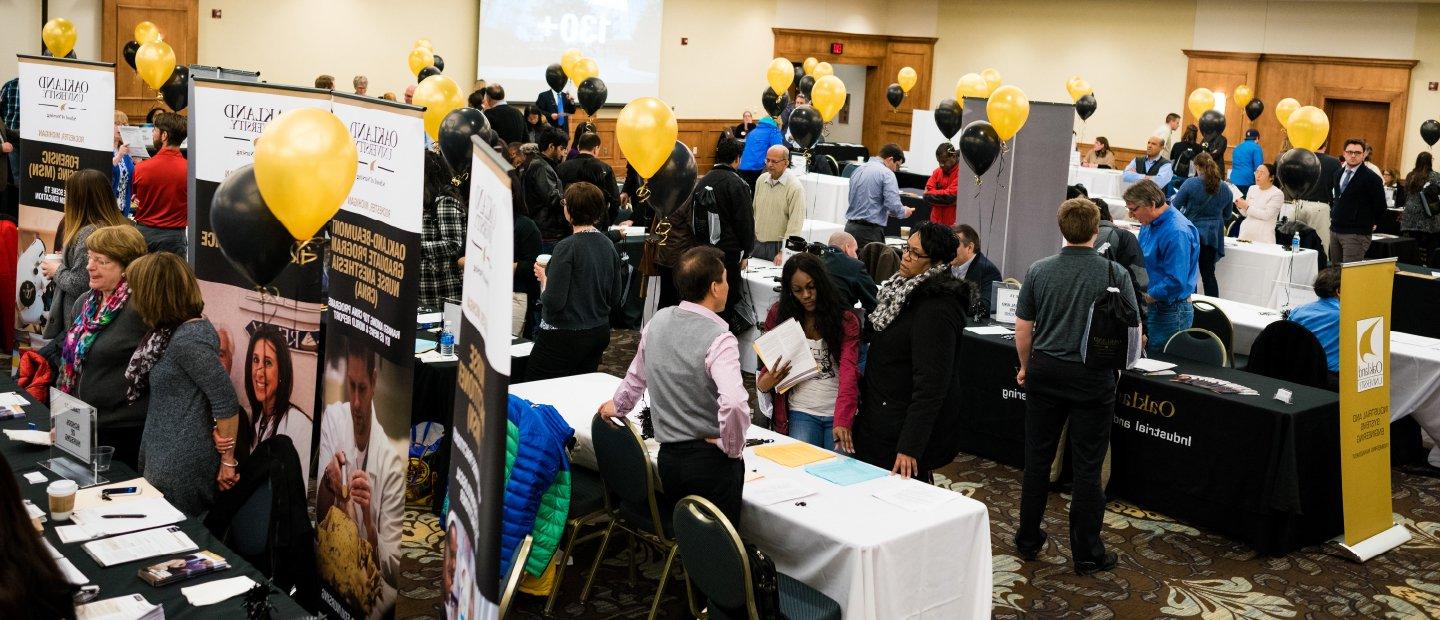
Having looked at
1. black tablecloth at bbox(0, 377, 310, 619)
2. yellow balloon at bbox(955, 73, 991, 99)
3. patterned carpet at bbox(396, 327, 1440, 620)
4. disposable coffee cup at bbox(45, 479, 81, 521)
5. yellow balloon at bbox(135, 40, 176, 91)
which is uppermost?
yellow balloon at bbox(955, 73, 991, 99)

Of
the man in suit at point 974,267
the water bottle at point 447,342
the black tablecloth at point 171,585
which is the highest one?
the man in suit at point 974,267

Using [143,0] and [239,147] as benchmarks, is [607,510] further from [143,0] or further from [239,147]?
[143,0]

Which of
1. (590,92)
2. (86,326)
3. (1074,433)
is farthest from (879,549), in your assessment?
(590,92)

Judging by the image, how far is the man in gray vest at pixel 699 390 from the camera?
354 cm

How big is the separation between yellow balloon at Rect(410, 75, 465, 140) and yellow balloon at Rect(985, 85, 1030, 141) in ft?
10.1

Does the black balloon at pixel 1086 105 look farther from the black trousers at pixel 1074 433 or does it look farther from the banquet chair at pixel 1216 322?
the black trousers at pixel 1074 433

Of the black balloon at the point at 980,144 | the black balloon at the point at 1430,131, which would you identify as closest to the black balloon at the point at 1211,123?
the black balloon at the point at 1430,131

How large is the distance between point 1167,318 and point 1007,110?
155cm

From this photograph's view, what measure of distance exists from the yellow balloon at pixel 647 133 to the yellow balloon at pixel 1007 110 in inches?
83.5

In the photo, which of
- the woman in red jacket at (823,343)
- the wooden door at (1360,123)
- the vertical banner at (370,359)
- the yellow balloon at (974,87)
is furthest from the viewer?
the wooden door at (1360,123)

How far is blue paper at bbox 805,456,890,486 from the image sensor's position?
12.9ft

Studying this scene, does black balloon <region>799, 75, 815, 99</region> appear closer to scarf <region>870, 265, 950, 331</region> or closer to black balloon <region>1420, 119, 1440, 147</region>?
black balloon <region>1420, 119, 1440, 147</region>

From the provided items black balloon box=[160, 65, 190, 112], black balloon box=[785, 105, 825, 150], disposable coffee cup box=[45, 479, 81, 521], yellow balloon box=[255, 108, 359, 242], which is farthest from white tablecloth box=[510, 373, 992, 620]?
black balloon box=[160, 65, 190, 112]

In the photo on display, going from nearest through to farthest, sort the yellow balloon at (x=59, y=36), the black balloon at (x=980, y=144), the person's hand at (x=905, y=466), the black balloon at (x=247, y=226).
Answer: the black balloon at (x=247, y=226), the person's hand at (x=905, y=466), the black balloon at (x=980, y=144), the yellow balloon at (x=59, y=36)
